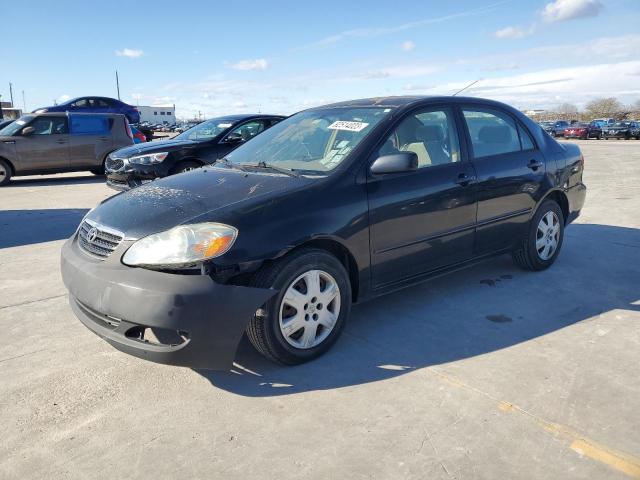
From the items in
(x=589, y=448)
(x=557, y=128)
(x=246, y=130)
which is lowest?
(x=589, y=448)

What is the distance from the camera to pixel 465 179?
4.08 meters

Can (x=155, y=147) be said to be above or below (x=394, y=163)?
above

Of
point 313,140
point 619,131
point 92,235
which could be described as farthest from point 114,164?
point 619,131

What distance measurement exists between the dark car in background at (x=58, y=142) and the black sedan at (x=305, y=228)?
9.67 meters

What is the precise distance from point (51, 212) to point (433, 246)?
268 inches

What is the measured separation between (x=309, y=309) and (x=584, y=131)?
42339 millimetres

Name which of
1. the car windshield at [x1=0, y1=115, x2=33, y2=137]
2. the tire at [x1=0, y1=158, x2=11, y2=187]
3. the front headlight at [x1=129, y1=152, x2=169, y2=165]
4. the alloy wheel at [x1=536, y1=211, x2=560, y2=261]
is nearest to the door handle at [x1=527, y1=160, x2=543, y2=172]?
the alloy wheel at [x1=536, y1=211, x2=560, y2=261]

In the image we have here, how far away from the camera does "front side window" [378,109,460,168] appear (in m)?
3.77

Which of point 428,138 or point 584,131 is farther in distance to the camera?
point 584,131

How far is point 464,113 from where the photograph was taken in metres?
4.32

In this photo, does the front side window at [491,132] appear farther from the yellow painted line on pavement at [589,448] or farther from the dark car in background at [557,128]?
the dark car in background at [557,128]

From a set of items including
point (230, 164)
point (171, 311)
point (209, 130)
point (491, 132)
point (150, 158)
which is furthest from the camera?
point (209, 130)

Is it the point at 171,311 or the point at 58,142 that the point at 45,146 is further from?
the point at 171,311

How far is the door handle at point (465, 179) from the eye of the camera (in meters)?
4.04
